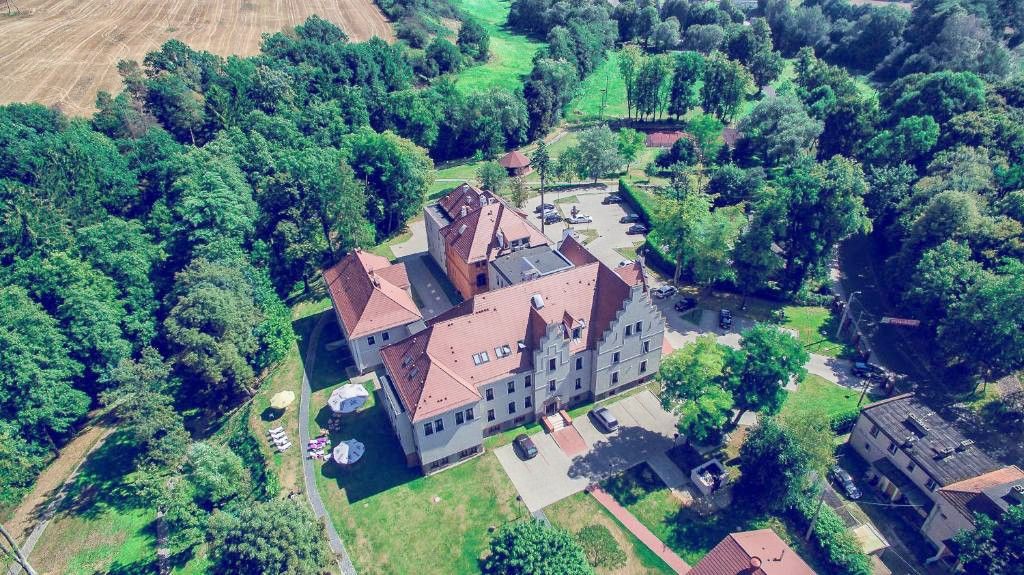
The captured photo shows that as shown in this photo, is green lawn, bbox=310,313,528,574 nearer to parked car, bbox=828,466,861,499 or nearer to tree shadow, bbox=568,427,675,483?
tree shadow, bbox=568,427,675,483

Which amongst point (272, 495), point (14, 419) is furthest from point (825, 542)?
point (14, 419)

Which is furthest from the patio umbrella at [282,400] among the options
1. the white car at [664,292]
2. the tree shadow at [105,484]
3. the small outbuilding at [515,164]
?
the small outbuilding at [515,164]

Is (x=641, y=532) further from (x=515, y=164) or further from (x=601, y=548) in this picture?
(x=515, y=164)

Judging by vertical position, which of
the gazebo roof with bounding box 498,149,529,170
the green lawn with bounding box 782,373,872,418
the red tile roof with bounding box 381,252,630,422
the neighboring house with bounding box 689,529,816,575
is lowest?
the green lawn with bounding box 782,373,872,418

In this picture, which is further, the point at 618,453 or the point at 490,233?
the point at 490,233

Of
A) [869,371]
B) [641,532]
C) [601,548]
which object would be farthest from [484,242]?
[869,371]

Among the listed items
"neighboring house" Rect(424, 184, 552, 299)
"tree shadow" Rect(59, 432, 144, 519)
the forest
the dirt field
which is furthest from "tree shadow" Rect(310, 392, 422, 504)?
the dirt field
